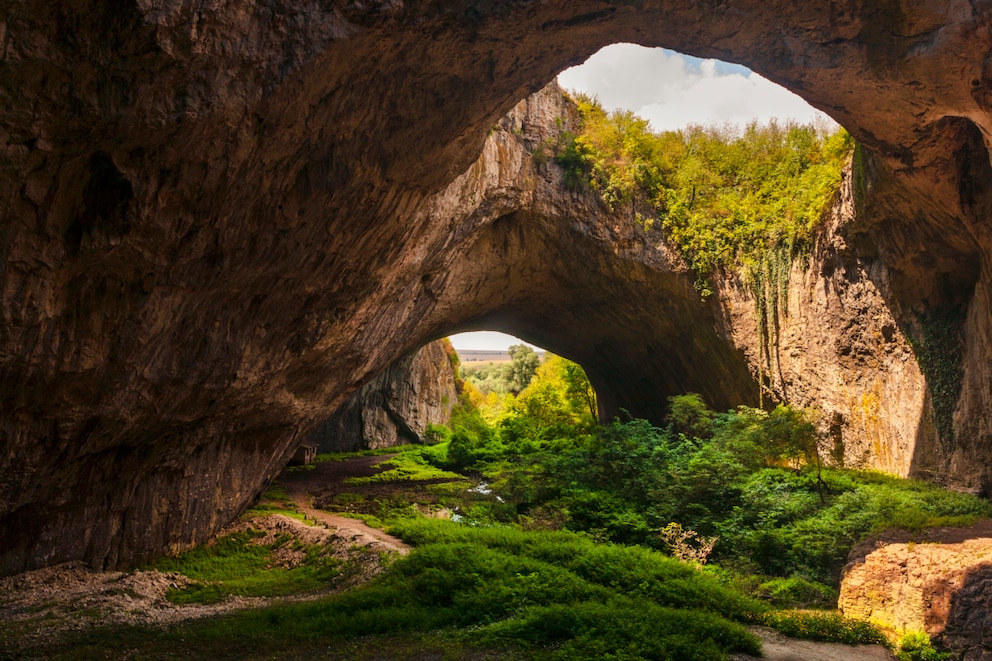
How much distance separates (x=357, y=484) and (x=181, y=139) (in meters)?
15.0

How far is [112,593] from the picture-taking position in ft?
27.6

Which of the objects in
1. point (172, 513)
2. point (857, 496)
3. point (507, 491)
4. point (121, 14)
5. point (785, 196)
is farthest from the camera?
point (785, 196)

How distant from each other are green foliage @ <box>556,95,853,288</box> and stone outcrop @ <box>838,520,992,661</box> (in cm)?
915

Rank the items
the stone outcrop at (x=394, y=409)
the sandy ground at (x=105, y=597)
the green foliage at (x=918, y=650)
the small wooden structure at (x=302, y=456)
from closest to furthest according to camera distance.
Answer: the green foliage at (x=918, y=650)
the sandy ground at (x=105, y=597)
the small wooden structure at (x=302, y=456)
the stone outcrop at (x=394, y=409)

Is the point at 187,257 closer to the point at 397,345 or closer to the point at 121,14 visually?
the point at 121,14

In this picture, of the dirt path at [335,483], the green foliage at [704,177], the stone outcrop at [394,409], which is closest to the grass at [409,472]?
the dirt path at [335,483]

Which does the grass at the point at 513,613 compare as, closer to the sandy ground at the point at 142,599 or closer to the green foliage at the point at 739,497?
the sandy ground at the point at 142,599

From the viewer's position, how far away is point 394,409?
3128 cm

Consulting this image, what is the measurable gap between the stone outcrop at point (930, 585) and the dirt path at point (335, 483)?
678 centimetres

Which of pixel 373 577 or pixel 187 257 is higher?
pixel 187 257

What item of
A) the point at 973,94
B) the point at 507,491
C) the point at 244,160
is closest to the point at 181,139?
the point at 244,160

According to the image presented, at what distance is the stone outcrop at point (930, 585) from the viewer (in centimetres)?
638

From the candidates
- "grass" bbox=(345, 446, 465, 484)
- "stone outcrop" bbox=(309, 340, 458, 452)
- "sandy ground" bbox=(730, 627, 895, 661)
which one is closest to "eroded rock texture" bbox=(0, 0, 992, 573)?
"sandy ground" bbox=(730, 627, 895, 661)

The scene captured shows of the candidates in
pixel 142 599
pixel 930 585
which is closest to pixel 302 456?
pixel 142 599
